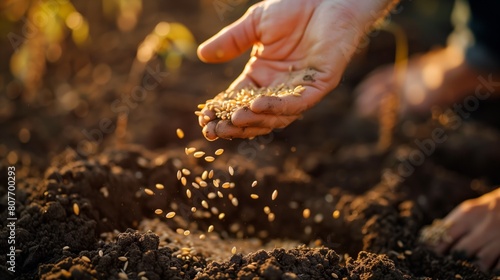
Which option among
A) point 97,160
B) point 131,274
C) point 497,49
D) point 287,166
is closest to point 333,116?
point 287,166

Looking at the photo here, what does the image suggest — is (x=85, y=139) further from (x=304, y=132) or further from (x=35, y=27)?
(x=304, y=132)

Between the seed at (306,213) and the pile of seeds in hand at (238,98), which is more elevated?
the pile of seeds in hand at (238,98)

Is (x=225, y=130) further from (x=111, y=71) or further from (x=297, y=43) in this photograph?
(x=111, y=71)

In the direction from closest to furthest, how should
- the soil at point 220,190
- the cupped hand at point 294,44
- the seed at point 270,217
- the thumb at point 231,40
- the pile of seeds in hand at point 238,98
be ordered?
the soil at point 220,190 → the pile of seeds in hand at point 238,98 → the cupped hand at point 294,44 → the thumb at point 231,40 → the seed at point 270,217

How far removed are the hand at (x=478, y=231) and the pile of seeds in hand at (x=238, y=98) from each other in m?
1.00

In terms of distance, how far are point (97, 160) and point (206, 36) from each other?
2668 mm

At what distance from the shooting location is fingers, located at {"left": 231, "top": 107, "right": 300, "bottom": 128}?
1812 mm

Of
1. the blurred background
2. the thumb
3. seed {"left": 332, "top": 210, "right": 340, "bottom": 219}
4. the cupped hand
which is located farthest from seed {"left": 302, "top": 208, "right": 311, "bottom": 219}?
the blurred background

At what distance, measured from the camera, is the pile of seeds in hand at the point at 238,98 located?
192cm

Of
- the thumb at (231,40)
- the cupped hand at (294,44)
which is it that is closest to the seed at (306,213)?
the cupped hand at (294,44)

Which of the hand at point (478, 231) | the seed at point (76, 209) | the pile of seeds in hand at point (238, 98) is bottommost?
the hand at point (478, 231)

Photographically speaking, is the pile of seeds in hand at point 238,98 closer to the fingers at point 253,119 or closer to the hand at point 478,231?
the fingers at point 253,119

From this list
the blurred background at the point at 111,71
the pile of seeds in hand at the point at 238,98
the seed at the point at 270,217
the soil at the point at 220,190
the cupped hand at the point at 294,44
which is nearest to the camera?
the soil at the point at 220,190

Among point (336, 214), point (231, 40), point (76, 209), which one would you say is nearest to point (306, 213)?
point (336, 214)
